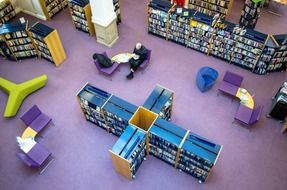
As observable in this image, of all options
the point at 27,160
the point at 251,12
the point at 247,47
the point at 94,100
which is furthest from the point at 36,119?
the point at 251,12

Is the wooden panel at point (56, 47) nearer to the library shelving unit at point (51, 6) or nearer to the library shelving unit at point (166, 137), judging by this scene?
the library shelving unit at point (51, 6)

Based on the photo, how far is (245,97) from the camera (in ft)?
29.2

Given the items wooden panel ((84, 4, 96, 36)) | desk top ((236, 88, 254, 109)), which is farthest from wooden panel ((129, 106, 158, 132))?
wooden panel ((84, 4, 96, 36))

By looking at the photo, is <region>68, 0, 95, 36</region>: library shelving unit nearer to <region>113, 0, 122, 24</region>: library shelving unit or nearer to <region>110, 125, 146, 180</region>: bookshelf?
<region>113, 0, 122, 24</region>: library shelving unit

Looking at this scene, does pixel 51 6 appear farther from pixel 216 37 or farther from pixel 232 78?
pixel 232 78

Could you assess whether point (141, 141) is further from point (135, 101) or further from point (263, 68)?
point (263, 68)

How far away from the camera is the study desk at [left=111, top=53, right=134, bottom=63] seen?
10.1m

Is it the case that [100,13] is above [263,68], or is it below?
above

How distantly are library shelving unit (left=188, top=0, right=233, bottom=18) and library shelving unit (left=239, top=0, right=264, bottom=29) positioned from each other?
Result: 0.88m

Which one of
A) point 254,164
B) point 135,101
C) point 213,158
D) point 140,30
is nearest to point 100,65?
point 135,101

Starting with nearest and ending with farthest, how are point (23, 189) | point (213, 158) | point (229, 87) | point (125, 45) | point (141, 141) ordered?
point (213, 158)
point (141, 141)
point (23, 189)
point (229, 87)
point (125, 45)

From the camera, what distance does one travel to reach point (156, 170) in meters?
7.86

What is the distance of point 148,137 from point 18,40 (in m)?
6.06

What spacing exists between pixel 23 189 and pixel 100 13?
6140 millimetres
